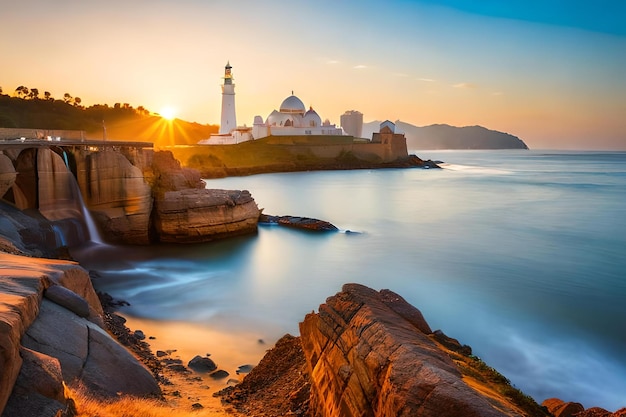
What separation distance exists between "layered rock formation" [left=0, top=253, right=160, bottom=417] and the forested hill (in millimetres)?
40452

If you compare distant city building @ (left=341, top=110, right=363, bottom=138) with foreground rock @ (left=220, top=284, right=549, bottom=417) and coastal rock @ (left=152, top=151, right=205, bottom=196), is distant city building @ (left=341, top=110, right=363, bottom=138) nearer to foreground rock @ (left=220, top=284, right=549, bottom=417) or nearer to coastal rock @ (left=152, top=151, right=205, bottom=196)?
coastal rock @ (left=152, top=151, right=205, bottom=196)

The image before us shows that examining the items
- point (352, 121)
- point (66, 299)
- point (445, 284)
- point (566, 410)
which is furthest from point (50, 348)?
point (352, 121)

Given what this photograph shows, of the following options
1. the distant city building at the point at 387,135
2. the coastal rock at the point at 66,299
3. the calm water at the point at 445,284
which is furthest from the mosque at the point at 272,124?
the coastal rock at the point at 66,299

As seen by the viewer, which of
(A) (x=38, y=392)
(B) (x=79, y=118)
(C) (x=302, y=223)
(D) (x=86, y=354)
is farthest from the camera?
(B) (x=79, y=118)

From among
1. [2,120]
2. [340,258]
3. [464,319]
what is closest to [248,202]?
[340,258]

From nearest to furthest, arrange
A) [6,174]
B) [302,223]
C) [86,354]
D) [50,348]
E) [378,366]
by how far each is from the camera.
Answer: [378,366] → [50,348] → [86,354] → [6,174] → [302,223]

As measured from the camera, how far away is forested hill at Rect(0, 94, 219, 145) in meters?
50.9

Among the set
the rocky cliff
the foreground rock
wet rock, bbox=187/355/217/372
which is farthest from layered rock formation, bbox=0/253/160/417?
the rocky cliff

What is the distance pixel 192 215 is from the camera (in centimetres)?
1612

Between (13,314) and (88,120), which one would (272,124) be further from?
(13,314)

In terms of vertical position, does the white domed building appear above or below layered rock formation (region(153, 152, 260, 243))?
above

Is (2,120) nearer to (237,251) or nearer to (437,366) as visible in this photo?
(237,251)

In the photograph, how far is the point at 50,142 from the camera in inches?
571

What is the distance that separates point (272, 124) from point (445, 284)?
5996cm
